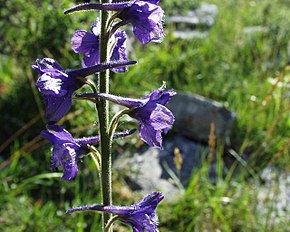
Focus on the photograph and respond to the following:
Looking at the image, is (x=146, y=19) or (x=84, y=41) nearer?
(x=146, y=19)

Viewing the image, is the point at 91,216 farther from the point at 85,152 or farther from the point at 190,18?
the point at 190,18

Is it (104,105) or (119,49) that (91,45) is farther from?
(104,105)

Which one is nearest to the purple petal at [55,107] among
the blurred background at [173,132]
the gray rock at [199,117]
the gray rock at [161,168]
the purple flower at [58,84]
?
the purple flower at [58,84]

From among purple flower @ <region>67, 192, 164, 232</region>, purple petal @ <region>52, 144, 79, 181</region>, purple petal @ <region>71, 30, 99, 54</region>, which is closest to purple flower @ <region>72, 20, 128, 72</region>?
purple petal @ <region>71, 30, 99, 54</region>

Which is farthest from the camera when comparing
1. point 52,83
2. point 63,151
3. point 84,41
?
point 84,41

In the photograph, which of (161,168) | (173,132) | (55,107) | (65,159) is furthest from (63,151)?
(173,132)
